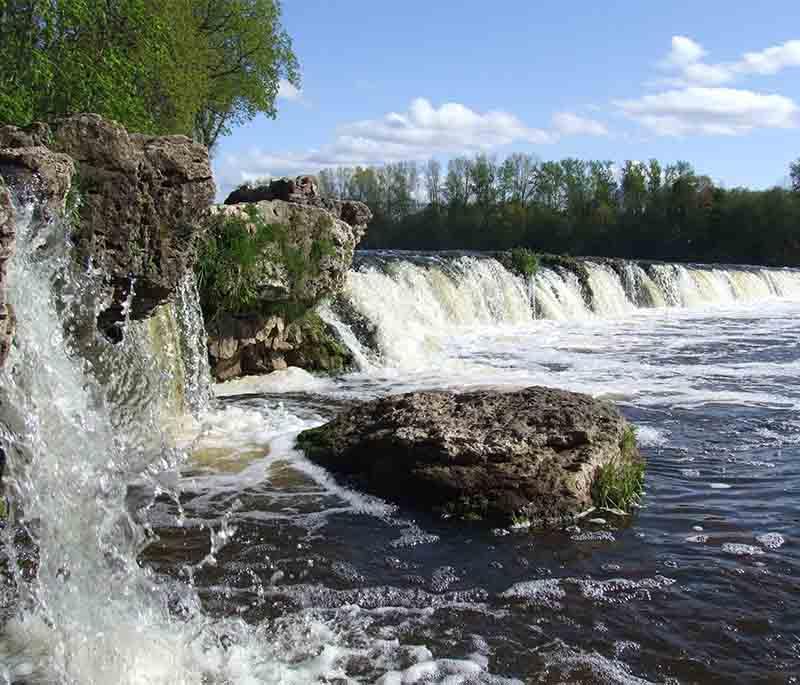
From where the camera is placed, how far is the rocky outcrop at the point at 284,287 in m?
11.5

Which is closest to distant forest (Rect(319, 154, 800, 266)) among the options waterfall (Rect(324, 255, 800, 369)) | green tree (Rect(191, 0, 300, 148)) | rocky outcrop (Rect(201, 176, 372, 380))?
waterfall (Rect(324, 255, 800, 369))

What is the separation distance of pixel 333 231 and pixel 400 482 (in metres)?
6.74

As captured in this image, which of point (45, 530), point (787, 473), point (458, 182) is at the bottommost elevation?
point (787, 473)

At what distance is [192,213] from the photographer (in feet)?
26.2

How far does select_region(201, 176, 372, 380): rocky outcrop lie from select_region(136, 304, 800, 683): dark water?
2.21m

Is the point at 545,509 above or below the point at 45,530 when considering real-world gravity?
below

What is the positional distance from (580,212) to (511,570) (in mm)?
56337

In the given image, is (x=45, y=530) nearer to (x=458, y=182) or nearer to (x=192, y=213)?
(x=192, y=213)

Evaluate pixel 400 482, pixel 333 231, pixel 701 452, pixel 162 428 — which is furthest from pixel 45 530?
pixel 333 231

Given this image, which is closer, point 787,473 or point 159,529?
point 159,529

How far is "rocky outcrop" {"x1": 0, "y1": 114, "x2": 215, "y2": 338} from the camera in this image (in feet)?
23.0

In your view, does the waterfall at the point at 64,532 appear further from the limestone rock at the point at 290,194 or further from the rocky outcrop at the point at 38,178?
the limestone rock at the point at 290,194

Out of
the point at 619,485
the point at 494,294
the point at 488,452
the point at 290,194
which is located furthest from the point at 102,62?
the point at 494,294

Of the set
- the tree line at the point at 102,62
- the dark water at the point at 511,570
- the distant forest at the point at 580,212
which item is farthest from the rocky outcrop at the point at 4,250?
the distant forest at the point at 580,212
